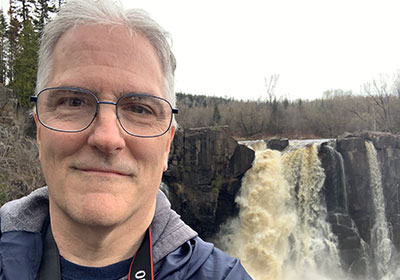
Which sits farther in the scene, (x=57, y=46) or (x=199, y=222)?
(x=199, y=222)

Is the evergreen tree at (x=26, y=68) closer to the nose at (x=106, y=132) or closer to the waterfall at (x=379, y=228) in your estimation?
the nose at (x=106, y=132)

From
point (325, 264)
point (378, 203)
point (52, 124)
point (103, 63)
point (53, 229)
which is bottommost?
point (325, 264)

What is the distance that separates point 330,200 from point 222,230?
20.8 ft

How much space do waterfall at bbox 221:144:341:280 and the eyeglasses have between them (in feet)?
46.0

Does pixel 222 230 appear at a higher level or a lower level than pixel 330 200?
lower

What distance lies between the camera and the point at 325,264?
13.8 metres

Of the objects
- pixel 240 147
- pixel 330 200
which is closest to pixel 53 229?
pixel 240 147

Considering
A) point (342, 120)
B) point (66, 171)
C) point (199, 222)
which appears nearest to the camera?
point (66, 171)

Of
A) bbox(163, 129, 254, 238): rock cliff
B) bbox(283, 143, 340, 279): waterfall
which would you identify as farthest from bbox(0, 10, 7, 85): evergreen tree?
bbox(283, 143, 340, 279): waterfall

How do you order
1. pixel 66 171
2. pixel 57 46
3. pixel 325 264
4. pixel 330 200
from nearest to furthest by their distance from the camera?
pixel 66 171 < pixel 57 46 < pixel 325 264 < pixel 330 200

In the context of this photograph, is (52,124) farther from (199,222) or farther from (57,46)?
(199,222)

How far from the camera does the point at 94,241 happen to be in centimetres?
100

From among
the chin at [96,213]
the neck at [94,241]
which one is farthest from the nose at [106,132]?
the neck at [94,241]

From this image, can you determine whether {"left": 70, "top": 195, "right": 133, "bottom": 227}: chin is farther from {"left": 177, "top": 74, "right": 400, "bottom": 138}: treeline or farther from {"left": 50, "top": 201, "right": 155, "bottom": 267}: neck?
{"left": 177, "top": 74, "right": 400, "bottom": 138}: treeline
